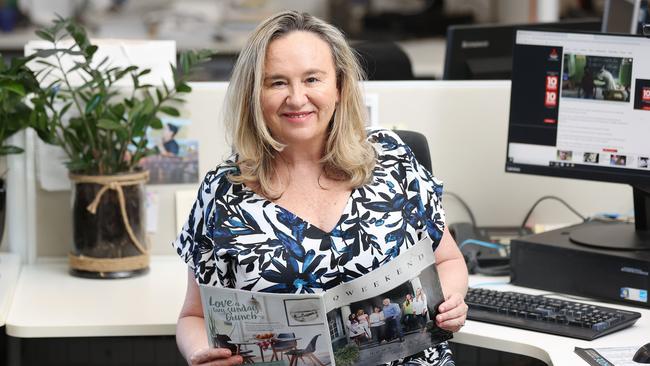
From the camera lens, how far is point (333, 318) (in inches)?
72.2

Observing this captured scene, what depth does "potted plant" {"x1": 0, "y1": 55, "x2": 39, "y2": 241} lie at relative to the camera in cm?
246

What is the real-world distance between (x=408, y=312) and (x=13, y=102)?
112 centimetres

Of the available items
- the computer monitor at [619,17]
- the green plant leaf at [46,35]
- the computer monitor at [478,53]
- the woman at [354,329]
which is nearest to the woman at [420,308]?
the woman at [354,329]

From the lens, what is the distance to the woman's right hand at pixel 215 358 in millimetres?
1863

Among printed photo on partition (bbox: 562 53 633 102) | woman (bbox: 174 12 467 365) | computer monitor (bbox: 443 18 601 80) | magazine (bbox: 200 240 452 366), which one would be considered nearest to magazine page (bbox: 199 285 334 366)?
magazine (bbox: 200 240 452 366)

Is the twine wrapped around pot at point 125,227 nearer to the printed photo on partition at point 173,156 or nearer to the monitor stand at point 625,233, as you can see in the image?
the printed photo on partition at point 173,156

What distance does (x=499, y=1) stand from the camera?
564 cm

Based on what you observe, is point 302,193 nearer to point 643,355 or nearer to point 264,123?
point 264,123

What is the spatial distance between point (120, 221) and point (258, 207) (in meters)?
0.64

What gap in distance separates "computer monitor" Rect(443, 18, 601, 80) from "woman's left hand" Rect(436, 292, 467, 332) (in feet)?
4.25

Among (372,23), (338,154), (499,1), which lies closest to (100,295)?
(338,154)

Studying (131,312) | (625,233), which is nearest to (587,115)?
(625,233)

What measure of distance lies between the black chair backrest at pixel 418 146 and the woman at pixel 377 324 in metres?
0.53

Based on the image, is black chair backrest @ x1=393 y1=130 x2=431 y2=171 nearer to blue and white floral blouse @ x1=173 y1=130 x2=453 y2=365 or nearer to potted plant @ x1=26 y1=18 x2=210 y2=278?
blue and white floral blouse @ x1=173 y1=130 x2=453 y2=365
